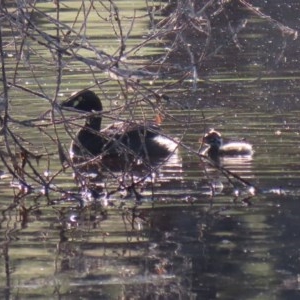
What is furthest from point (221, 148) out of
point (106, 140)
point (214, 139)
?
point (106, 140)

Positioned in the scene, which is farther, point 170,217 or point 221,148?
point 221,148

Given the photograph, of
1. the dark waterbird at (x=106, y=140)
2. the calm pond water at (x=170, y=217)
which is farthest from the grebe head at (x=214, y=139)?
the dark waterbird at (x=106, y=140)

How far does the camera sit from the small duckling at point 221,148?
13.0 meters

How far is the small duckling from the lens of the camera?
12953 mm

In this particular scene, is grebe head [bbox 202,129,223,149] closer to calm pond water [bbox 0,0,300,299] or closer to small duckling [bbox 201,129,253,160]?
small duckling [bbox 201,129,253,160]

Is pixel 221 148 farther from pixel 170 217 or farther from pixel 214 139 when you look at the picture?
pixel 170 217

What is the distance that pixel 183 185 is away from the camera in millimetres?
11547

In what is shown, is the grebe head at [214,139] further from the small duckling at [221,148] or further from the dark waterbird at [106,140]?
the dark waterbird at [106,140]

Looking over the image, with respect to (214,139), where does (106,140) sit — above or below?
above

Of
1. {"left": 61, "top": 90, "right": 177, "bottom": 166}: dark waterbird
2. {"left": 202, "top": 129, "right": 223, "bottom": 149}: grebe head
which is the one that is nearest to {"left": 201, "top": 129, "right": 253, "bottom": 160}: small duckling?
{"left": 202, "top": 129, "right": 223, "bottom": 149}: grebe head

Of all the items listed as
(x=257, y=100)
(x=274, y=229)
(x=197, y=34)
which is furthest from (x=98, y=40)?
(x=274, y=229)

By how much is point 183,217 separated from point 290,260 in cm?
148

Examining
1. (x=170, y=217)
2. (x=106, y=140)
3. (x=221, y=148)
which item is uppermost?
(x=106, y=140)

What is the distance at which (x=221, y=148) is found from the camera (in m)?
13.5
